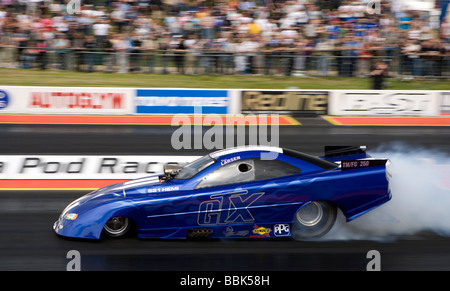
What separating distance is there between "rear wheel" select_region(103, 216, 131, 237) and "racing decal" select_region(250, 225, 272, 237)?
5.18 ft

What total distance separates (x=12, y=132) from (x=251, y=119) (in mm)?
6616

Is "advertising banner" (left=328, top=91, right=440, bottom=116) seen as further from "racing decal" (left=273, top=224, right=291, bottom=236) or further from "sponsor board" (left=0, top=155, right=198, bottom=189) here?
"racing decal" (left=273, top=224, right=291, bottom=236)

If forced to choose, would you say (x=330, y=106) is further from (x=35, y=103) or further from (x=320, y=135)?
(x=35, y=103)

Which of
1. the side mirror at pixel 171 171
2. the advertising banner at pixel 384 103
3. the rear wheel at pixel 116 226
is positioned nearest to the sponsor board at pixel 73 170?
the side mirror at pixel 171 171

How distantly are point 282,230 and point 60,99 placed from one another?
458 inches

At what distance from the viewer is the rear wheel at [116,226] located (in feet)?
22.8

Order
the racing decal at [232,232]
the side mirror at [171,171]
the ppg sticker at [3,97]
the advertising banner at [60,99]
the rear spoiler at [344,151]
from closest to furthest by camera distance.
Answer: the racing decal at [232,232] < the side mirror at [171,171] < the rear spoiler at [344,151] < the ppg sticker at [3,97] < the advertising banner at [60,99]

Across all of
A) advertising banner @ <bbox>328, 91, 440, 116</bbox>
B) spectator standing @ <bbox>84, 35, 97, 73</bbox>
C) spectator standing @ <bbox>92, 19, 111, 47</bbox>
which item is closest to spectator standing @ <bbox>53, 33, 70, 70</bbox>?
spectator standing @ <bbox>84, 35, 97, 73</bbox>

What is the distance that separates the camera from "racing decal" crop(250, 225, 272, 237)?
697 cm

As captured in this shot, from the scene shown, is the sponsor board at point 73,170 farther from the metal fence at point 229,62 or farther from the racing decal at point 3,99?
the metal fence at point 229,62

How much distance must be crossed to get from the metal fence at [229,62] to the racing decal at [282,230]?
1317cm

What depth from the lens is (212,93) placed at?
17.1m

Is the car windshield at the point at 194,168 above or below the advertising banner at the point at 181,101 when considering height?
above
